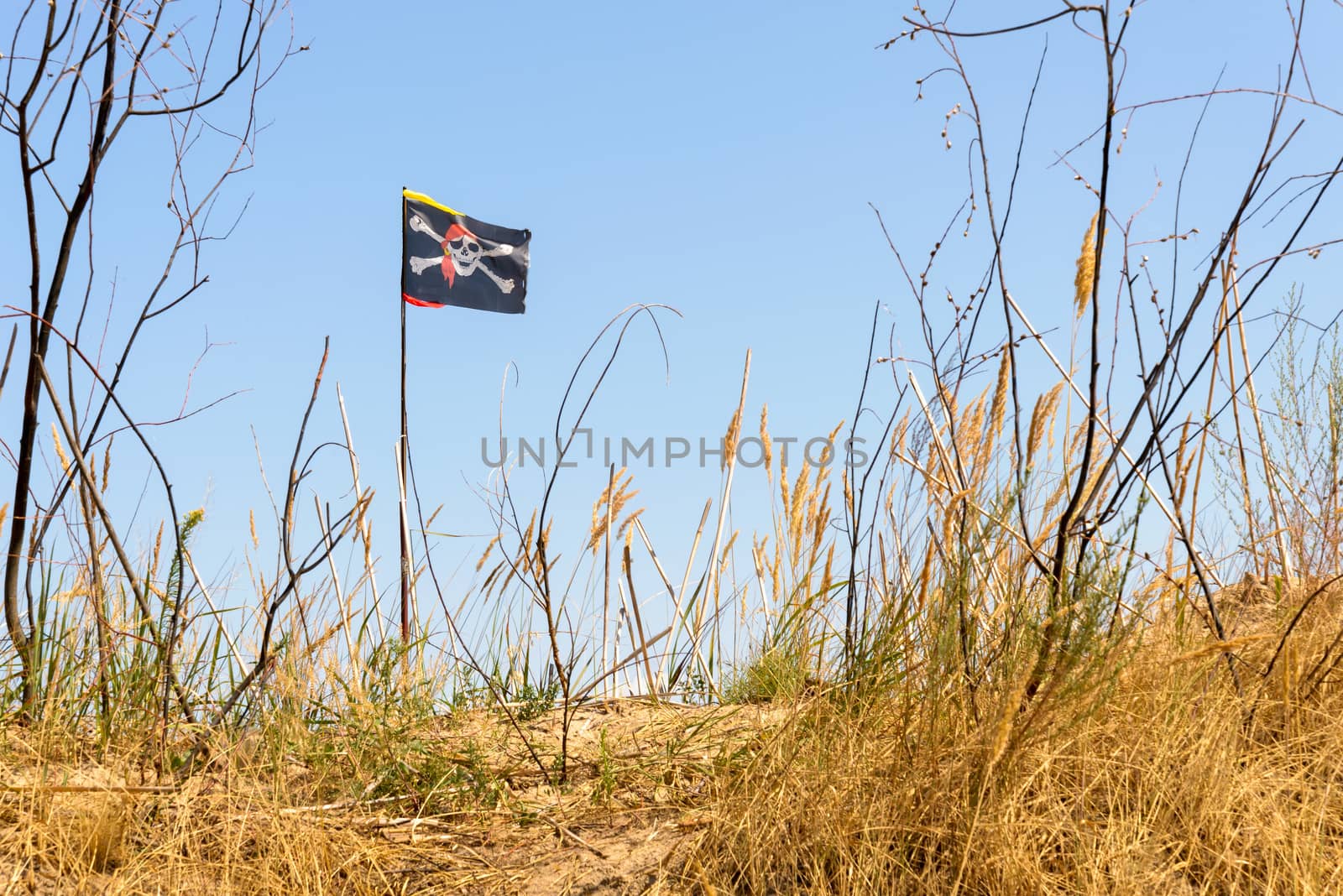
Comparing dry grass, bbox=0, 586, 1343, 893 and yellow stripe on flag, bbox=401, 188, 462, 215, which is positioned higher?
yellow stripe on flag, bbox=401, 188, 462, 215

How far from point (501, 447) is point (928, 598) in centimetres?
105

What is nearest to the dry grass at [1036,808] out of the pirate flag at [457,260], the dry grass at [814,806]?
the dry grass at [814,806]

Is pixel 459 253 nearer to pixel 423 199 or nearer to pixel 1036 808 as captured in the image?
pixel 423 199

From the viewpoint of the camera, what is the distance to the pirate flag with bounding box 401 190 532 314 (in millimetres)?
4348

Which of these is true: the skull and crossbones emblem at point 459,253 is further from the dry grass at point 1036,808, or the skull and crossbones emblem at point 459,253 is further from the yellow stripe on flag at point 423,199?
the dry grass at point 1036,808

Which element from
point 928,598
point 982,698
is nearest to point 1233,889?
point 982,698

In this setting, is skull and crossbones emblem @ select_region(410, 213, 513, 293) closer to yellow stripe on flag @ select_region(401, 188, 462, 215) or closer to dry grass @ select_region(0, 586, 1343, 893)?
yellow stripe on flag @ select_region(401, 188, 462, 215)

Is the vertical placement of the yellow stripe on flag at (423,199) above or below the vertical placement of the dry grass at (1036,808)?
above

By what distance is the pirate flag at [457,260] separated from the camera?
14.3ft

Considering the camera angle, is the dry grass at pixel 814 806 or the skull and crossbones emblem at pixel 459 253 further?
the skull and crossbones emblem at pixel 459 253

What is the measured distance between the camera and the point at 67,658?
2752 millimetres

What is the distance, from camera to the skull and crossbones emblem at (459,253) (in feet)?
14.5

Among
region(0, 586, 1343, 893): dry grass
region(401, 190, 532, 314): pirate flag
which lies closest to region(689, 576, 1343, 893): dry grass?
region(0, 586, 1343, 893): dry grass

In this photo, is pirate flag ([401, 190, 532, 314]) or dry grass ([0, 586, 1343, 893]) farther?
pirate flag ([401, 190, 532, 314])
